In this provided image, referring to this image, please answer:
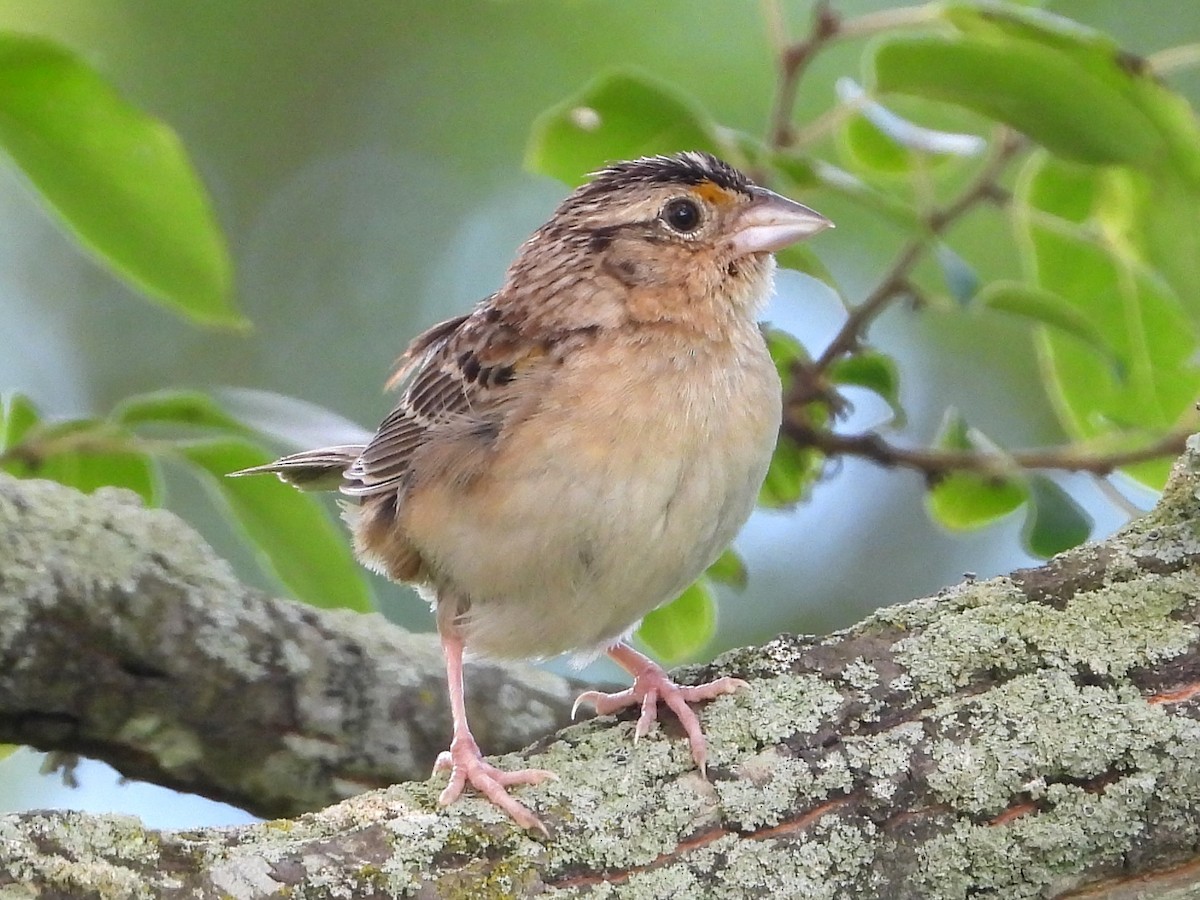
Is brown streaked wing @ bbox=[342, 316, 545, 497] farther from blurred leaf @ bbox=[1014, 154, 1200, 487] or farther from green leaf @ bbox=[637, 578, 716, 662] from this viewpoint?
blurred leaf @ bbox=[1014, 154, 1200, 487]

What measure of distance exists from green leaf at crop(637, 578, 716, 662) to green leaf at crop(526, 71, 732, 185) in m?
1.02

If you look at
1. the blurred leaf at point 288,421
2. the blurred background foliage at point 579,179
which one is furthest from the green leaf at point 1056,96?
the blurred leaf at point 288,421

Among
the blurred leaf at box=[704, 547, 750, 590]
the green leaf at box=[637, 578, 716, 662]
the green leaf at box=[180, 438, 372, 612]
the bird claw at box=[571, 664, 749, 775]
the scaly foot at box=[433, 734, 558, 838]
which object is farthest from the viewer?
the blurred leaf at box=[704, 547, 750, 590]

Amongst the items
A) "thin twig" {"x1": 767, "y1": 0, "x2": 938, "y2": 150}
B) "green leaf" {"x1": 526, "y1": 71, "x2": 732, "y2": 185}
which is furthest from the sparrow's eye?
"thin twig" {"x1": 767, "y1": 0, "x2": 938, "y2": 150}

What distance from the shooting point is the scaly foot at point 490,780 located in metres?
2.15

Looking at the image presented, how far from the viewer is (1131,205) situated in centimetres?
342

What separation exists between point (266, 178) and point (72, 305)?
53.9 inches

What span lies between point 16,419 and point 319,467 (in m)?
0.69

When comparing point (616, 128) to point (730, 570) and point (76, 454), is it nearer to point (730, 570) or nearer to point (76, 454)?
point (730, 570)

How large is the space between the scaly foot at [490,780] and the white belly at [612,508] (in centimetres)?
47

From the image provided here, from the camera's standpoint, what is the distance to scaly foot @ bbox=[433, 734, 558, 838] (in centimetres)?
215

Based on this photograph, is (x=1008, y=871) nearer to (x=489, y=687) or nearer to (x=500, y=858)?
(x=500, y=858)

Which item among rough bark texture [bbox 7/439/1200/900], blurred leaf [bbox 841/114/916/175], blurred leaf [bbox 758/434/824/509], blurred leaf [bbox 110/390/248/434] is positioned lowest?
rough bark texture [bbox 7/439/1200/900]

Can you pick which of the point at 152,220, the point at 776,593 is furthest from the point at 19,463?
the point at 776,593
